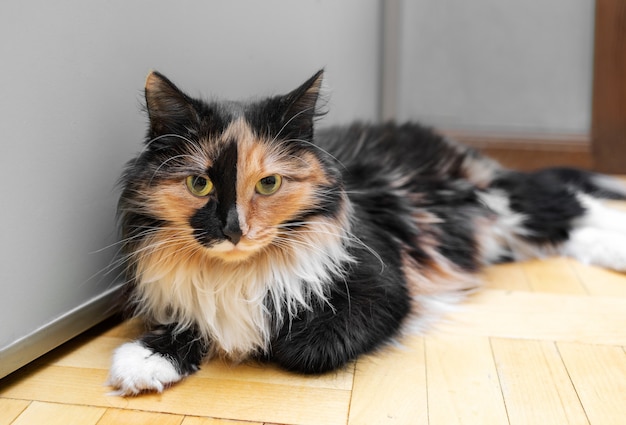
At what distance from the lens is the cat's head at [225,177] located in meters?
1.29

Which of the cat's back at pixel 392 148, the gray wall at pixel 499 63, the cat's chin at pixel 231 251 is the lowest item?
the cat's chin at pixel 231 251

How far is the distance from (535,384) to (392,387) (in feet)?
1.01

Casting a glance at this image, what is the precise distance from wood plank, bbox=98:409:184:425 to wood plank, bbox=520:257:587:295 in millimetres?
1167

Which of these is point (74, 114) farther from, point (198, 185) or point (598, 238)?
point (598, 238)

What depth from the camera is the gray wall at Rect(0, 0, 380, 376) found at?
1322 millimetres

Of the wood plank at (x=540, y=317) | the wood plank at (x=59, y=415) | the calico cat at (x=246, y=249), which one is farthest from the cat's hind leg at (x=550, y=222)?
the wood plank at (x=59, y=415)

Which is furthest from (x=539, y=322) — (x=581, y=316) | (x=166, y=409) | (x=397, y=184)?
(x=166, y=409)

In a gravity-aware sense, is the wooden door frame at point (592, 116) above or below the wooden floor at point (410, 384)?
above

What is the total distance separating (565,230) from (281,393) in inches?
49.9

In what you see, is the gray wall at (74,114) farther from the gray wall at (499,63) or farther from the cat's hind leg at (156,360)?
the gray wall at (499,63)

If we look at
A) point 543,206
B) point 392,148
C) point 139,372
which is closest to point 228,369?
point 139,372

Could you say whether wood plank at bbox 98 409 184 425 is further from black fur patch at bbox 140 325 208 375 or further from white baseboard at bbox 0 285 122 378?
white baseboard at bbox 0 285 122 378

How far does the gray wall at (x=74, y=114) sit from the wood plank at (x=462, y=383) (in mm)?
881

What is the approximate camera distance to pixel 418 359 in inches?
57.7
